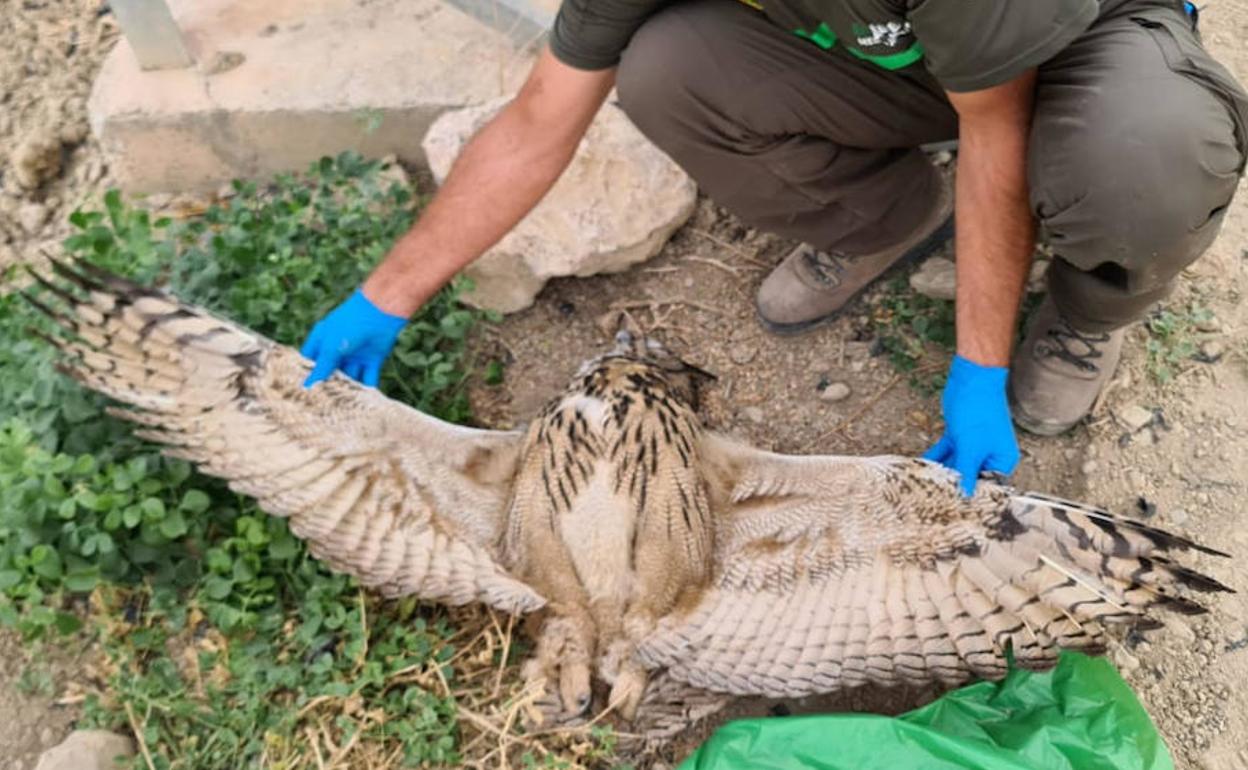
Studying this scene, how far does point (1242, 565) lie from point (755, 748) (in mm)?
1358

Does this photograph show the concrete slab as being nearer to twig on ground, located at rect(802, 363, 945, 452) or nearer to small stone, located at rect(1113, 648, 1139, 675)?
twig on ground, located at rect(802, 363, 945, 452)

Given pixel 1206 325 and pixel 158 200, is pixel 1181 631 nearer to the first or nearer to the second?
pixel 1206 325

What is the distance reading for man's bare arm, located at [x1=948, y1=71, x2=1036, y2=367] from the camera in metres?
2.26

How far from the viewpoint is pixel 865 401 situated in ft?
10.2

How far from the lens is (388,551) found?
8.31 feet

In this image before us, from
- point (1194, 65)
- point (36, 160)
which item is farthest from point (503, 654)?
point (36, 160)

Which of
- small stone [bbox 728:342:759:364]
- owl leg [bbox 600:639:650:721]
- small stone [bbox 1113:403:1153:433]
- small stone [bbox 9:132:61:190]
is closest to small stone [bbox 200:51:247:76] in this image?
small stone [bbox 9:132:61:190]

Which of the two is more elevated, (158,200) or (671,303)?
(158,200)

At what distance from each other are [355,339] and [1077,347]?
1.84m

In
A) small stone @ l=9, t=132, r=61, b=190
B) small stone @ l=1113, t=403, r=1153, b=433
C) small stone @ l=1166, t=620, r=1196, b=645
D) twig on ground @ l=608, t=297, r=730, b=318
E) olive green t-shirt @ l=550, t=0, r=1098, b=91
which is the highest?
olive green t-shirt @ l=550, t=0, r=1098, b=91

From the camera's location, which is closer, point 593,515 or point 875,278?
point 593,515

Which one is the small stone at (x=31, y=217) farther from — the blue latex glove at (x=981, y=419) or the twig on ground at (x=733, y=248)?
the blue latex glove at (x=981, y=419)

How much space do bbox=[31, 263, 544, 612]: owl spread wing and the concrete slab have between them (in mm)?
1166

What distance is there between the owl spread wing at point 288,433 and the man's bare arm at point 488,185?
0.30 m
